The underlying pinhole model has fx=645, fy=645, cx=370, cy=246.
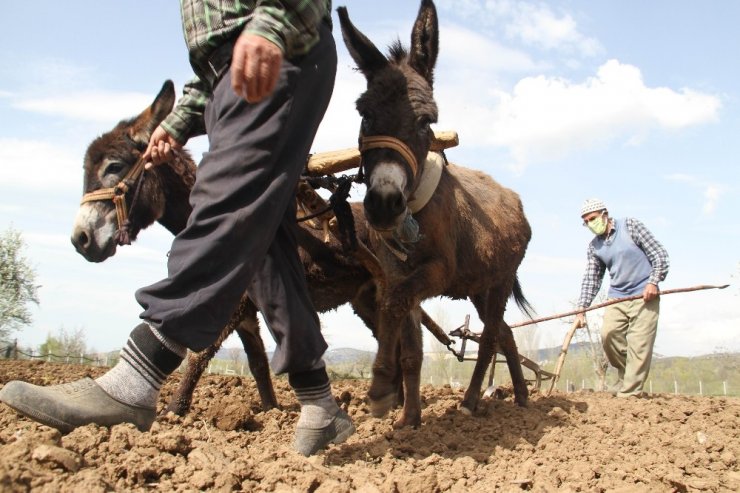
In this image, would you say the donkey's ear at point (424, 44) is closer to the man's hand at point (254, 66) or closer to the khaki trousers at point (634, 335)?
the man's hand at point (254, 66)

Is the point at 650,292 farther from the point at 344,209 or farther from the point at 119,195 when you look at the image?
the point at 119,195

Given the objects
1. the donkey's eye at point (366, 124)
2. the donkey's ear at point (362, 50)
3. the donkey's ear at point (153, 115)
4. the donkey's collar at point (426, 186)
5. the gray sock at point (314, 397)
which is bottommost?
the gray sock at point (314, 397)

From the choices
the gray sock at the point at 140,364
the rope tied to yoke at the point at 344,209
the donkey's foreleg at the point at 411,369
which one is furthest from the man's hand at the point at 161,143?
the donkey's foreleg at the point at 411,369

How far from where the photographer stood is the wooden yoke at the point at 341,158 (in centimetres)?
441

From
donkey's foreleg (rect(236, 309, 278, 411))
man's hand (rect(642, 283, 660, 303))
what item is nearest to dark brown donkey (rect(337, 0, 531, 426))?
donkey's foreleg (rect(236, 309, 278, 411))

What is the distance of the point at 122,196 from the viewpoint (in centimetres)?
525

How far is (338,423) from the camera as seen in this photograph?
285 cm

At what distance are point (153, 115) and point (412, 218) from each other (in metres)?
2.68

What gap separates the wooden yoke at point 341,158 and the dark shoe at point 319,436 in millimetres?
2042

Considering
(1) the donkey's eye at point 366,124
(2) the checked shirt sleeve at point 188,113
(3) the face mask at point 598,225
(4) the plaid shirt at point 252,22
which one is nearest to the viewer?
(4) the plaid shirt at point 252,22

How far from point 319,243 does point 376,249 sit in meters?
0.72

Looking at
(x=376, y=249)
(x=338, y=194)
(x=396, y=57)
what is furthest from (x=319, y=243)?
(x=396, y=57)

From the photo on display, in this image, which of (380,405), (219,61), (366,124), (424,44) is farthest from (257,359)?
(219,61)

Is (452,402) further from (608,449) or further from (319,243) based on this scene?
(608,449)
